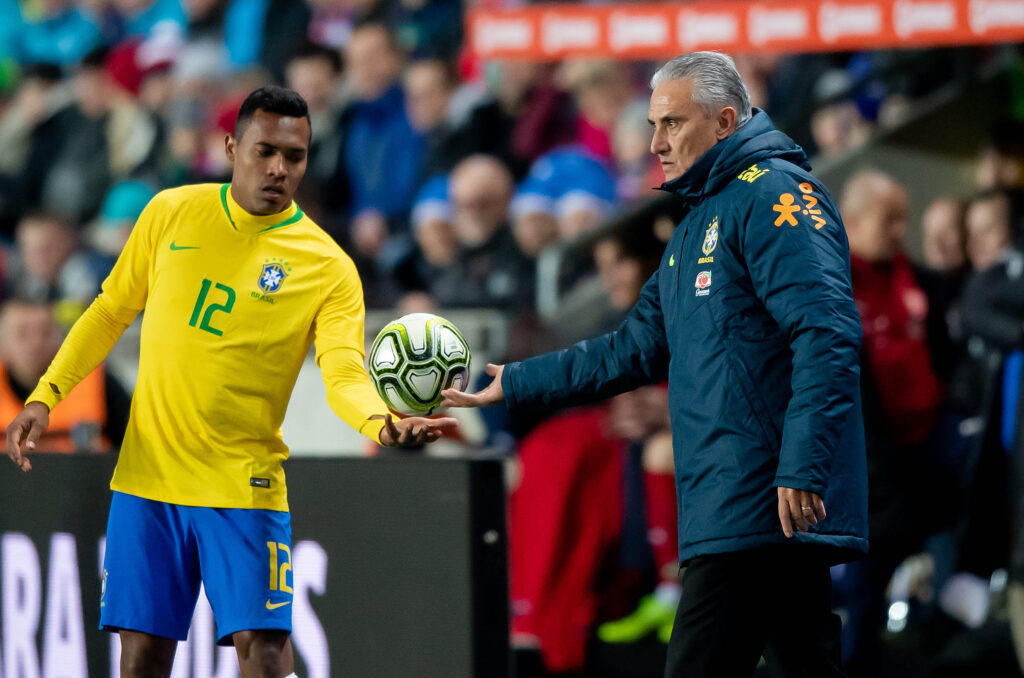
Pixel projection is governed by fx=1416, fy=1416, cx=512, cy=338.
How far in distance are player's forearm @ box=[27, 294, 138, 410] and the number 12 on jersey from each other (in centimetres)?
29

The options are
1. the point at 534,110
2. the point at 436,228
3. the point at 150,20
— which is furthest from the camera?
the point at 150,20

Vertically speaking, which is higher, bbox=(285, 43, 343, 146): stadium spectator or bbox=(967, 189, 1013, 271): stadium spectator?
bbox=(285, 43, 343, 146): stadium spectator

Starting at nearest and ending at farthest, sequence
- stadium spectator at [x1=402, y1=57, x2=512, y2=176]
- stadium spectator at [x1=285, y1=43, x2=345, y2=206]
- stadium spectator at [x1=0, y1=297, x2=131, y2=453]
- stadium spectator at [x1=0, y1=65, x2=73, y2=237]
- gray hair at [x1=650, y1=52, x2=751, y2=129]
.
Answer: gray hair at [x1=650, y1=52, x2=751, y2=129]
stadium spectator at [x1=0, y1=297, x2=131, y2=453]
stadium spectator at [x1=402, y1=57, x2=512, y2=176]
stadium spectator at [x1=285, y1=43, x2=345, y2=206]
stadium spectator at [x1=0, y1=65, x2=73, y2=237]

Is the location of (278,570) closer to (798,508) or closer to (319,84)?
(798,508)

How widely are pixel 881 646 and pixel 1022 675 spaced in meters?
0.60

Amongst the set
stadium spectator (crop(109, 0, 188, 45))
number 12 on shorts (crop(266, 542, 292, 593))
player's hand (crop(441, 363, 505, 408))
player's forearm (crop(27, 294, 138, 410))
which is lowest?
number 12 on shorts (crop(266, 542, 292, 593))

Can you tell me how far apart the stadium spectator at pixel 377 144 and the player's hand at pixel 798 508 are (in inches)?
269

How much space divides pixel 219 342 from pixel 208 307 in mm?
111

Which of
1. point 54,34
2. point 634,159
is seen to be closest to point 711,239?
point 634,159

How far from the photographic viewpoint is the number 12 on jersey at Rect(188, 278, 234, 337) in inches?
164

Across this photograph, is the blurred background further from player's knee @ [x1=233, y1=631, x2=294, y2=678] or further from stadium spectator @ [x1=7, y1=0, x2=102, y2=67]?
stadium spectator @ [x1=7, y1=0, x2=102, y2=67]

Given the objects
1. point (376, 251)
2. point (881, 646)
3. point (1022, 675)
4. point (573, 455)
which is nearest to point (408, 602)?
point (573, 455)

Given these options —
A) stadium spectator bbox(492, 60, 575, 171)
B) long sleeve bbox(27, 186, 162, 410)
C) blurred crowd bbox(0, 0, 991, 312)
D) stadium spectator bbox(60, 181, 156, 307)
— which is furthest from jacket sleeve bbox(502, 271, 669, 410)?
stadium spectator bbox(60, 181, 156, 307)

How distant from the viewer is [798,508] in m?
3.25
